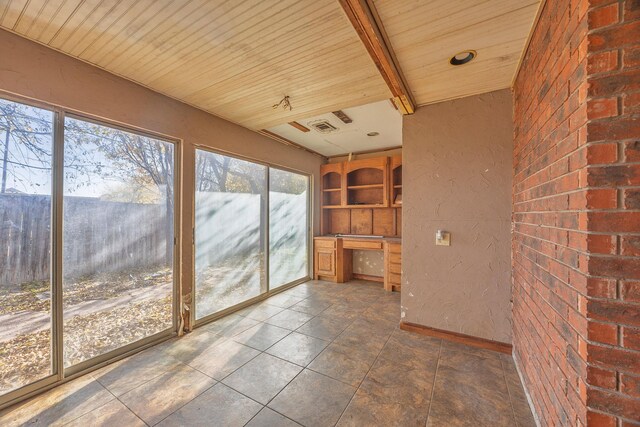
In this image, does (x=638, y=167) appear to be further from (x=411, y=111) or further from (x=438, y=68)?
(x=411, y=111)

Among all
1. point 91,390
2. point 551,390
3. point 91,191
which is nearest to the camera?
point 551,390

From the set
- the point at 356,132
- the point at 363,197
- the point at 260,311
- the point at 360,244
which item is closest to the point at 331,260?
the point at 360,244

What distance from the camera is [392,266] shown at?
407 cm

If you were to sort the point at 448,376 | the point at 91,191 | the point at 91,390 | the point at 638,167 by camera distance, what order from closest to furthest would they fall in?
the point at 638,167 < the point at 91,390 < the point at 448,376 < the point at 91,191

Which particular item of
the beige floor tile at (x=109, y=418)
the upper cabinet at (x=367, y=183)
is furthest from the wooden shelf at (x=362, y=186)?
the beige floor tile at (x=109, y=418)

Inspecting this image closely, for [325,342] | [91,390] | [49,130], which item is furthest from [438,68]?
[91,390]

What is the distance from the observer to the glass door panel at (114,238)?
1.96 m

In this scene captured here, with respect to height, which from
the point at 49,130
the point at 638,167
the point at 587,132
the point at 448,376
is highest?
the point at 49,130

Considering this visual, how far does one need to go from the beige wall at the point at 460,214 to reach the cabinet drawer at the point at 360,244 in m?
1.56

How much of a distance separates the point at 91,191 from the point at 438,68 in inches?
120

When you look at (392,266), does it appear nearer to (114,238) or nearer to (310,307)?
(310,307)

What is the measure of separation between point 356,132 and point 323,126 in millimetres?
593

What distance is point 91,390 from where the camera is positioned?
177cm

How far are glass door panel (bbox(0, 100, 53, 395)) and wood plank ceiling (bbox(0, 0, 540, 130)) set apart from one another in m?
0.67
